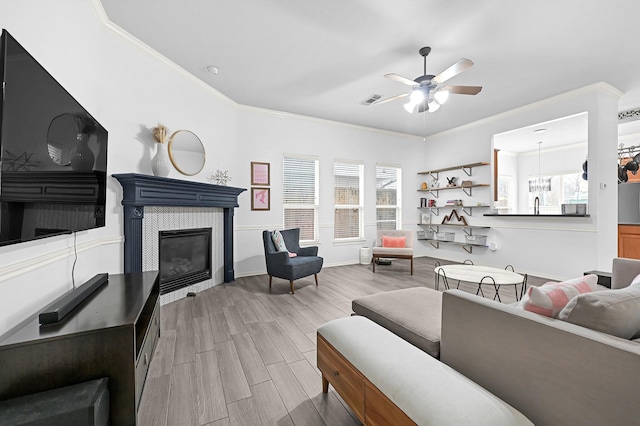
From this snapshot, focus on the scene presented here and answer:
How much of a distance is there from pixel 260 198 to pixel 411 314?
3.50 meters

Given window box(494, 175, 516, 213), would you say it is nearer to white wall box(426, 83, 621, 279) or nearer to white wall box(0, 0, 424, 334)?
white wall box(426, 83, 621, 279)

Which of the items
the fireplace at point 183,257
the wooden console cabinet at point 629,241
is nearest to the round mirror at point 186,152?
the fireplace at point 183,257

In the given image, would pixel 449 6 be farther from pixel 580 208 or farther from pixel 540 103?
pixel 580 208

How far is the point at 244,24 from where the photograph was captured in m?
2.61

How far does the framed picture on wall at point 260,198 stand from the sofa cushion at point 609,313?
13.8ft

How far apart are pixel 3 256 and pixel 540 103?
6.24 meters

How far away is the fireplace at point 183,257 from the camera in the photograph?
3.31m

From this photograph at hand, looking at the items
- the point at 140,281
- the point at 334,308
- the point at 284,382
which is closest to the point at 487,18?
the point at 334,308

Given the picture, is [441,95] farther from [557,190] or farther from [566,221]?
[557,190]

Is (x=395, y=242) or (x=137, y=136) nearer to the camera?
(x=137, y=136)

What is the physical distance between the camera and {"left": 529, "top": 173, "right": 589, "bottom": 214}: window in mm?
6513

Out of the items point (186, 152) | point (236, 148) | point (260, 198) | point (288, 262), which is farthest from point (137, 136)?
point (288, 262)

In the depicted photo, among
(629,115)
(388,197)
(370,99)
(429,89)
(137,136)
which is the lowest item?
(388,197)

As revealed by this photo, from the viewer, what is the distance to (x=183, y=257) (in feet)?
11.8
